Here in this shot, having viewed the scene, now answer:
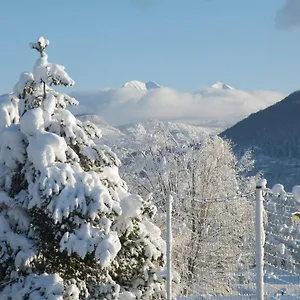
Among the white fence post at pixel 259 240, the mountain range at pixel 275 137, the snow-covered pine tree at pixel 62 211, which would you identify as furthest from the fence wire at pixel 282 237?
the mountain range at pixel 275 137

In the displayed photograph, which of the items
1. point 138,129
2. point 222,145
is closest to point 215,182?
point 222,145

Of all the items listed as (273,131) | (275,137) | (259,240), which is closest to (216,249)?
(259,240)

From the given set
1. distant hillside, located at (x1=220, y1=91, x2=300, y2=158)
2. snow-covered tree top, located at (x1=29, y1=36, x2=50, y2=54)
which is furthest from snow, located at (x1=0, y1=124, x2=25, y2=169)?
distant hillside, located at (x1=220, y1=91, x2=300, y2=158)

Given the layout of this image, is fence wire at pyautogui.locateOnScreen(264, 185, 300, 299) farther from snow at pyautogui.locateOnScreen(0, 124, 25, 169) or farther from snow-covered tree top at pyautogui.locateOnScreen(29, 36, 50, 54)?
snow-covered tree top at pyautogui.locateOnScreen(29, 36, 50, 54)

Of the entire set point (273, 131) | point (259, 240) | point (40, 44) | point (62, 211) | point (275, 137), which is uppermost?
point (273, 131)

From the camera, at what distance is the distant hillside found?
119 meters

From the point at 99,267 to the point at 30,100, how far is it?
8.72ft

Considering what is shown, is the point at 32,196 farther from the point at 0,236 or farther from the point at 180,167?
the point at 180,167

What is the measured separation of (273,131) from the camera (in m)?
127

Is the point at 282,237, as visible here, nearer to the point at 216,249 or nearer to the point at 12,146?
the point at 12,146

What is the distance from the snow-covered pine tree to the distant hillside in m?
104

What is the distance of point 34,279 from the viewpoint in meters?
7.80

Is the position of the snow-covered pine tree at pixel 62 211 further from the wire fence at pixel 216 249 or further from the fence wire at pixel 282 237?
the fence wire at pixel 282 237

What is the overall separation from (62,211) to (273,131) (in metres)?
122
